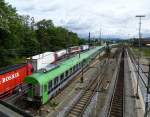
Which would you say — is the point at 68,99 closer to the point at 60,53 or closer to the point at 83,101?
the point at 83,101

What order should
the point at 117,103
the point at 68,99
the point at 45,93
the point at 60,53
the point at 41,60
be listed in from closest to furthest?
the point at 45,93 → the point at 117,103 → the point at 68,99 → the point at 41,60 → the point at 60,53

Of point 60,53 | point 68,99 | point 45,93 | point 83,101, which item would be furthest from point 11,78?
point 60,53

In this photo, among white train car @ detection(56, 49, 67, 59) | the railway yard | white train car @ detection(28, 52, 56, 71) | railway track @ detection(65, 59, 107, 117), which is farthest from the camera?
white train car @ detection(56, 49, 67, 59)

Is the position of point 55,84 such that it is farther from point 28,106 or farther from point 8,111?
point 8,111

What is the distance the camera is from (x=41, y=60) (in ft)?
145

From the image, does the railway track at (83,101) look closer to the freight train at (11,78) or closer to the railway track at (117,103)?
the railway track at (117,103)

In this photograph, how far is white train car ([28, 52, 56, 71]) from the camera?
38.0 metres

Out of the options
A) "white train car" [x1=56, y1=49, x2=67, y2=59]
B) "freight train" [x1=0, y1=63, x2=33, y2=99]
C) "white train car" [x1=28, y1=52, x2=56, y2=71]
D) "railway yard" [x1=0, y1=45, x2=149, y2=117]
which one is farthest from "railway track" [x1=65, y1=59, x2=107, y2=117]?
"white train car" [x1=56, y1=49, x2=67, y2=59]

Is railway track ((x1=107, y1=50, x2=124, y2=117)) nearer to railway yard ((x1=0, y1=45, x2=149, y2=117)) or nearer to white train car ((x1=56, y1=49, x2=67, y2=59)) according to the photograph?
railway yard ((x1=0, y1=45, x2=149, y2=117))

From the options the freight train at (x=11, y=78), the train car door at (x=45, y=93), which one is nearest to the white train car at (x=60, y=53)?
the freight train at (x=11, y=78)

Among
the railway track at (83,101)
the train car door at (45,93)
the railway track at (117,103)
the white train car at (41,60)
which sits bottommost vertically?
the railway track at (117,103)

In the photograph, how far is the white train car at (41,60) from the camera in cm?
3798

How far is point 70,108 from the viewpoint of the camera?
24.7 m

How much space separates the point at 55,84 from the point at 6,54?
24041mm
